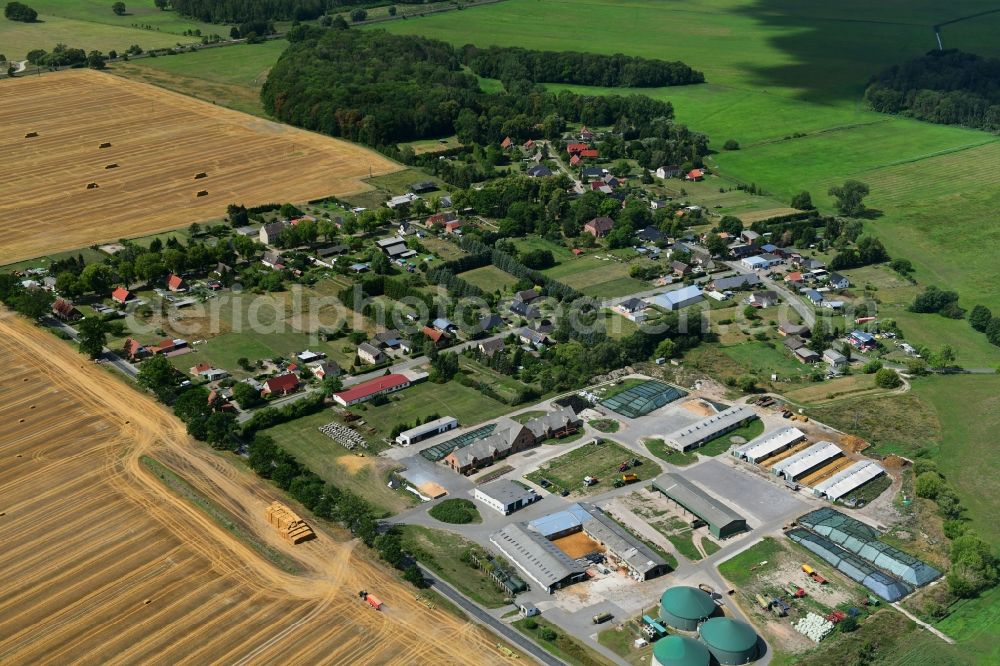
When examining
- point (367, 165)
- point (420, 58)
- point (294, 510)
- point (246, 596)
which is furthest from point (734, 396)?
point (420, 58)

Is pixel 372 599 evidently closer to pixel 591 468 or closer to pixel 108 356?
pixel 591 468

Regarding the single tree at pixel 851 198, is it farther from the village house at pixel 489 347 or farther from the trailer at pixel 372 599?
the trailer at pixel 372 599

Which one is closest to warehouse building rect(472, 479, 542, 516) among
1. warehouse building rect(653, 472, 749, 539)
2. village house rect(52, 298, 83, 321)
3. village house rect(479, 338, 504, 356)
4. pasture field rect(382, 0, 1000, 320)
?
warehouse building rect(653, 472, 749, 539)

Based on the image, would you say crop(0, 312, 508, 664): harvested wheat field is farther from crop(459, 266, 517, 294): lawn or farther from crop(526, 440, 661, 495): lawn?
crop(459, 266, 517, 294): lawn

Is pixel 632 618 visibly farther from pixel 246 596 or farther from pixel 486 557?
pixel 246 596

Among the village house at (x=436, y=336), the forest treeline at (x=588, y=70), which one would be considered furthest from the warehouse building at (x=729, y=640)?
the forest treeline at (x=588, y=70)

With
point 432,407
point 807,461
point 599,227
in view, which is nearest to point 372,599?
point 432,407

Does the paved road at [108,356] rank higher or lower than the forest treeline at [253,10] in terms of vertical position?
lower
